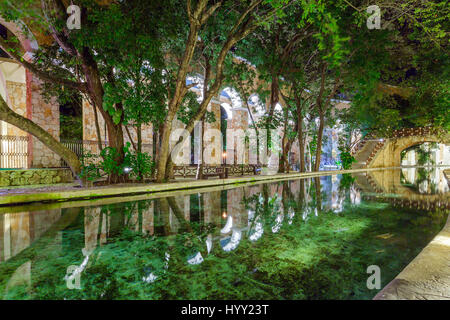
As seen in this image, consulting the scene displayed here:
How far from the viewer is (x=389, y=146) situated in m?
28.1

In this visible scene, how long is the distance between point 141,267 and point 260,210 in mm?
3603

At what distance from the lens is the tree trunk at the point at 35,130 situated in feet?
25.2

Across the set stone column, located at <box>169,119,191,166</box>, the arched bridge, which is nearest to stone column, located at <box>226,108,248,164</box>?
stone column, located at <box>169,119,191,166</box>

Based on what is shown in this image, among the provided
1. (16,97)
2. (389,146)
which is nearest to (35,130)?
(16,97)

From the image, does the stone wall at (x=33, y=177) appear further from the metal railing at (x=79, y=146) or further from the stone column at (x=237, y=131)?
the stone column at (x=237, y=131)

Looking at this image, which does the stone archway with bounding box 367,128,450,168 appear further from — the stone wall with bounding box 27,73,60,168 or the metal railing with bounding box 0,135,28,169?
the metal railing with bounding box 0,135,28,169

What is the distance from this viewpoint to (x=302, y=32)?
13.7 metres

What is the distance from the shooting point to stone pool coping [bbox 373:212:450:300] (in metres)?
1.98

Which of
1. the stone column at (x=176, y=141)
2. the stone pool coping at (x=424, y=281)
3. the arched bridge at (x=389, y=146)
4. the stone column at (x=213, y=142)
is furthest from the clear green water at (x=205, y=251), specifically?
the arched bridge at (x=389, y=146)

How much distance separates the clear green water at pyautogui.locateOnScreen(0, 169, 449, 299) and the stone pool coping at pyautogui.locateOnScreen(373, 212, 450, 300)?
0.20 metres

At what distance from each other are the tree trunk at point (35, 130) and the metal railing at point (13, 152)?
521 cm

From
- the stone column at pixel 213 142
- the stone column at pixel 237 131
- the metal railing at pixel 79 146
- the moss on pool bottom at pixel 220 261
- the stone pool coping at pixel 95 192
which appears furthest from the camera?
the stone column at pixel 237 131

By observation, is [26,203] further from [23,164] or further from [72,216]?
[23,164]

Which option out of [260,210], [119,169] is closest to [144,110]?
[119,169]
